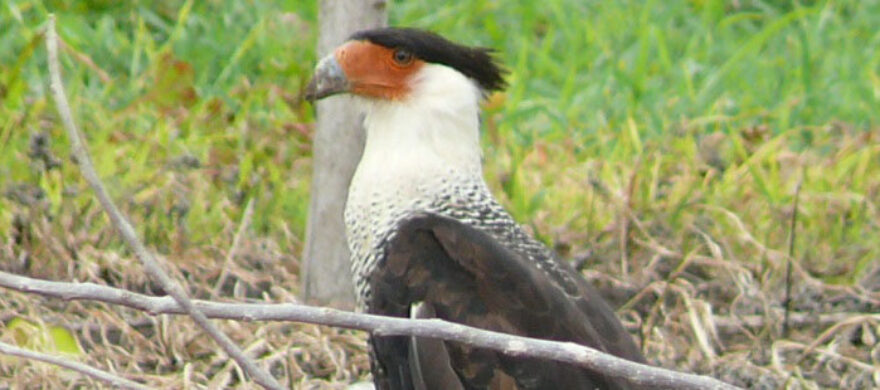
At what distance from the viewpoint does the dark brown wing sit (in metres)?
3.20

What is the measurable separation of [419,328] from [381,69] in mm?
1276

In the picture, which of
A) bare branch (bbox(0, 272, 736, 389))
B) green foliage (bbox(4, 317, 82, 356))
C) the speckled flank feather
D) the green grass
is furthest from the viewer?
the green grass

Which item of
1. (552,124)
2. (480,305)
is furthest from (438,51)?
(552,124)

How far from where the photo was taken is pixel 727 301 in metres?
4.40

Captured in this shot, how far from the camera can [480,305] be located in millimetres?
3238

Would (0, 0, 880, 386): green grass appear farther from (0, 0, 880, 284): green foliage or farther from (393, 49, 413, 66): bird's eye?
(393, 49, 413, 66): bird's eye

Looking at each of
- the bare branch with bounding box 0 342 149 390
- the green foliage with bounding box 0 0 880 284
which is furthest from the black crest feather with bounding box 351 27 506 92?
the bare branch with bounding box 0 342 149 390

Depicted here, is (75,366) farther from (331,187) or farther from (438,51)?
(331,187)

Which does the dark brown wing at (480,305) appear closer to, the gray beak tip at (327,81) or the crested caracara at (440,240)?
the crested caracara at (440,240)

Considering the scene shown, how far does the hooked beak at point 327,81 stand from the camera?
3.56 metres

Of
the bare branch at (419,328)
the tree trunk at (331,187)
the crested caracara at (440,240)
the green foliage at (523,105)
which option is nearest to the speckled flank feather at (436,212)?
the crested caracara at (440,240)

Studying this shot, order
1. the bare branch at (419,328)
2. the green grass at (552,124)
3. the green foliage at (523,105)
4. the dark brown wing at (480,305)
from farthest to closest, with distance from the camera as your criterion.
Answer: the green foliage at (523,105) < the green grass at (552,124) < the dark brown wing at (480,305) < the bare branch at (419,328)

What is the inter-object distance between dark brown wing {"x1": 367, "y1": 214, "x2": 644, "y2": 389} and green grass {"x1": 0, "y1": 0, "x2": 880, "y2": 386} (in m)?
1.03

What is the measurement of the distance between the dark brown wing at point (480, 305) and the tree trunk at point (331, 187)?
0.63 metres
